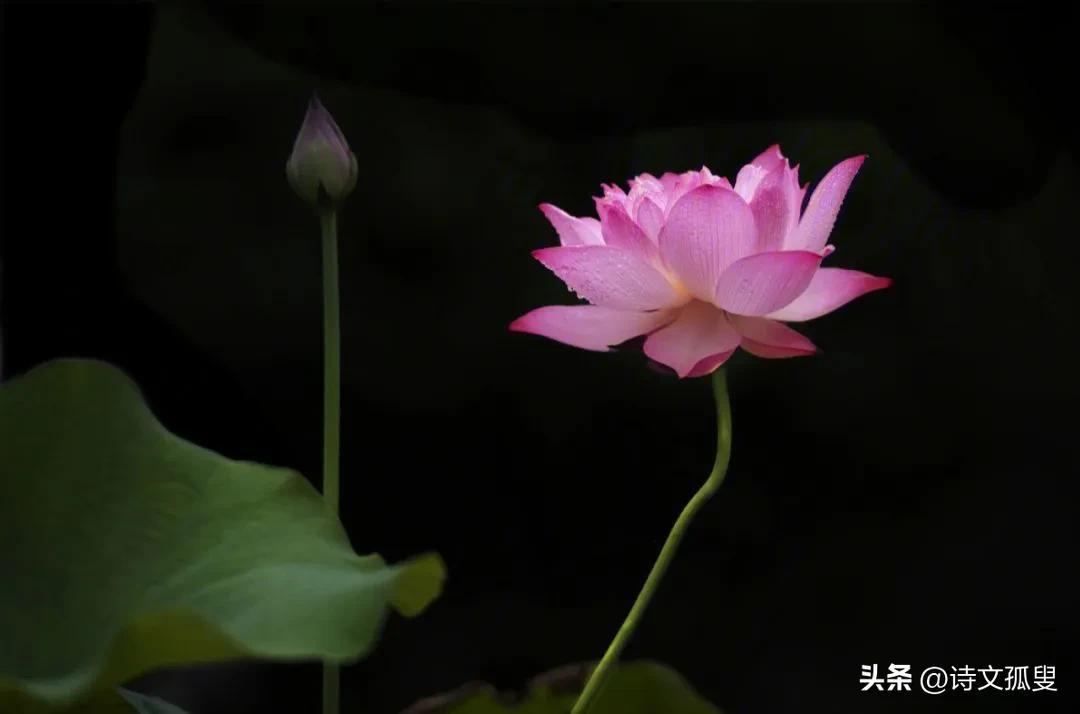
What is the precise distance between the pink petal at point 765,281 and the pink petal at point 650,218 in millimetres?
40

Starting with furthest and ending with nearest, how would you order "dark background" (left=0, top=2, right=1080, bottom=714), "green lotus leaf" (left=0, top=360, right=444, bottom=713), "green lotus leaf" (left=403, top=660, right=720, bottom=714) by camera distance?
A: "dark background" (left=0, top=2, right=1080, bottom=714) < "green lotus leaf" (left=403, top=660, right=720, bottom=714) < "green lotus leaf" (left=0, top=360, right=444, bottom=713)

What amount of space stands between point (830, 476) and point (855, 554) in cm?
9

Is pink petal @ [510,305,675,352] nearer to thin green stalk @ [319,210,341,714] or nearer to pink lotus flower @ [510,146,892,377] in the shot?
pink lotus flower @ [510,146,892,377]

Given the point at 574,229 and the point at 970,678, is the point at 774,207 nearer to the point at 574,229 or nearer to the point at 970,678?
the point at 574,229

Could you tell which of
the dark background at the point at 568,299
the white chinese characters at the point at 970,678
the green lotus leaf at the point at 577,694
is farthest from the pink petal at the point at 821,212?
the white chinese characters at the point at 970,678

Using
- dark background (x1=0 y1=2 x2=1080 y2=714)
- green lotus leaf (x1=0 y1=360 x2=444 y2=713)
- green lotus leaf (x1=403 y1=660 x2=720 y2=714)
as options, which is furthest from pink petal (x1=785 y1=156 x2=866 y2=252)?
dark background (x1=0 y1=2 x2=1080 y2=714)

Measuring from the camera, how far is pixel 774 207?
550 millimetres

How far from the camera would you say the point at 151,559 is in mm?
606

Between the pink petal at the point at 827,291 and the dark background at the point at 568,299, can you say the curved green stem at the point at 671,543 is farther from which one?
the dark background at the point at 568,299

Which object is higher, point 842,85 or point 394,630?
point 842,85

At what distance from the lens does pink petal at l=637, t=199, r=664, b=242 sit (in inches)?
22.1

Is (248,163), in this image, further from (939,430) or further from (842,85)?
(939,430)

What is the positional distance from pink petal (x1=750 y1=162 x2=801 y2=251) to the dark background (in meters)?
0.61

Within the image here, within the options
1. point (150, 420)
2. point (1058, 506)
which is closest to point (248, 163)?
point (150, 420)
